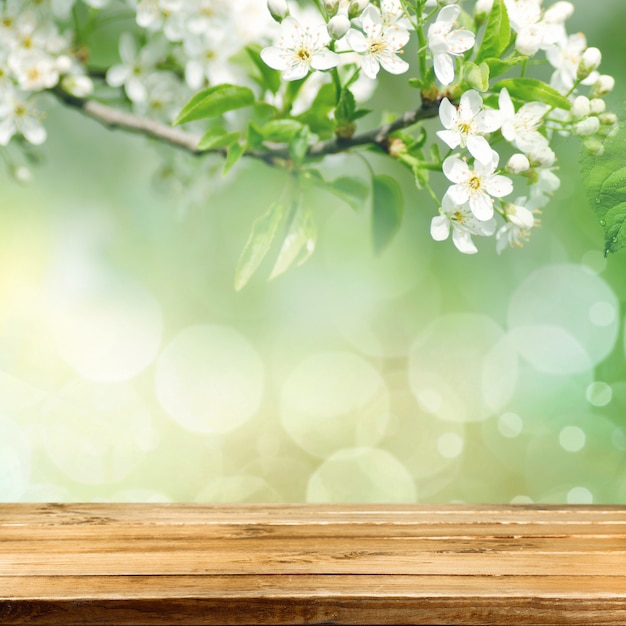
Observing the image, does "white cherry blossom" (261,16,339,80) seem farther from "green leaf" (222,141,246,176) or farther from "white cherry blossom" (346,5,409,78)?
"green leaf" (222,141,246,176)

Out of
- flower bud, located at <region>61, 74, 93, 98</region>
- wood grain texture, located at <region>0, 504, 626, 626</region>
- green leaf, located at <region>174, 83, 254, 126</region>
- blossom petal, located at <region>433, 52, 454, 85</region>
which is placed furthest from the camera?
flower bud, located at <region>61, 74, 93, 98</region>

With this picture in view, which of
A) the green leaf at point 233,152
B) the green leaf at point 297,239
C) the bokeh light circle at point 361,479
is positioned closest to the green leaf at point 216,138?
the green leaf at point 233,152

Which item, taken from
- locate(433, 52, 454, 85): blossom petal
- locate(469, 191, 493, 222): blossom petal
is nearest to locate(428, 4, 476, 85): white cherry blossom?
locate(433, 52, 454, 85): blossom petal

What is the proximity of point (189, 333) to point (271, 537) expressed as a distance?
0.39 metres

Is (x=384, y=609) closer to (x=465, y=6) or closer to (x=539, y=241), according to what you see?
(x=539, y=241)

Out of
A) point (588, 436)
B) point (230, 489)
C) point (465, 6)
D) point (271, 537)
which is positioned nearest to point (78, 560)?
point (271, 537)

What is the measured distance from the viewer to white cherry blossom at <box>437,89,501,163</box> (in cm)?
70

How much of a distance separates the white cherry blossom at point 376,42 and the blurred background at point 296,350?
30 centimetres

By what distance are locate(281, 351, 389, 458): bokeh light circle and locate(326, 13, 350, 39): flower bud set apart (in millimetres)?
463

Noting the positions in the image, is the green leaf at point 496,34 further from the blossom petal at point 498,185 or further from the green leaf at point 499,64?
the blossom petal at point 498,185

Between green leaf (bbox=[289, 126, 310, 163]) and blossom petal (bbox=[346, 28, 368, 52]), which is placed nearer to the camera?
blossom petal (bbox=[346, 28, 368, 52])

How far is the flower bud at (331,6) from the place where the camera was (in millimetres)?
673

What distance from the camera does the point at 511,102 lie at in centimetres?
73

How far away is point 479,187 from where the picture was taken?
711 mm
